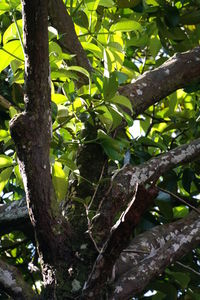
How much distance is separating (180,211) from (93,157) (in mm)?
509

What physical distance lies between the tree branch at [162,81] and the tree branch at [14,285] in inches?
21.6

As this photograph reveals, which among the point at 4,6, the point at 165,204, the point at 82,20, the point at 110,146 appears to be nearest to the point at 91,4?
the point at 82,20

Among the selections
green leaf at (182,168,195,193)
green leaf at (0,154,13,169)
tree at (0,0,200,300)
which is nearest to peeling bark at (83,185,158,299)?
tree at (0,0,200,300)

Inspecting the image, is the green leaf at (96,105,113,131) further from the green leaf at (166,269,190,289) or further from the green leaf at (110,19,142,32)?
the green leaf at (166,269,190,289)

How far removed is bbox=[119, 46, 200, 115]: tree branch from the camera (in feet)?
5.36

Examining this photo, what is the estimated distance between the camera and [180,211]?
6.23ft

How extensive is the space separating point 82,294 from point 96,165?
390 mm

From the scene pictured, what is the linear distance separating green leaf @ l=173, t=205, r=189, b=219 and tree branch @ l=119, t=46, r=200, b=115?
1.27ft

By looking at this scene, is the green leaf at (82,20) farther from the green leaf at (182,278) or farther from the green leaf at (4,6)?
the green leaf at (182,278)

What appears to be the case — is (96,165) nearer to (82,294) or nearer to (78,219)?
(78,219)

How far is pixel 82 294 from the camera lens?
3.86 ft

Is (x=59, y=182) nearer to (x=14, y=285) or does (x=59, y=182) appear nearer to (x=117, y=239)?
(x=14, y=285)

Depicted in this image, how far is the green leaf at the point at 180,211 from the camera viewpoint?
6.18 ft

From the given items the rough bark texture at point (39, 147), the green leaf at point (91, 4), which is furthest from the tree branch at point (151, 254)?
the green leaf at point (91, 4)
